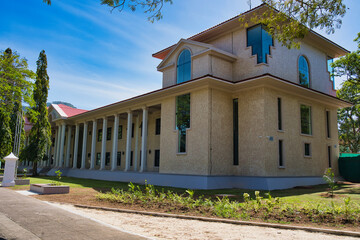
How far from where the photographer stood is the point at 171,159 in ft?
70.0

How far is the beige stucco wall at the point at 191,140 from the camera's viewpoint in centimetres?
1912

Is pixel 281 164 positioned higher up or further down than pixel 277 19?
further down

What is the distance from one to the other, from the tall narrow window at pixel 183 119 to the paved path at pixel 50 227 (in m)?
11.9

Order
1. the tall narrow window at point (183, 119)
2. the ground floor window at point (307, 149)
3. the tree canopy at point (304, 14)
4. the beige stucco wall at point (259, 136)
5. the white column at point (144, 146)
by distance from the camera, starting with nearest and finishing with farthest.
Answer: the tree canopy at point (304, 14)
the beige stucco wall at point (259, 136)
the tall narrow window at point (183, 119)
the ground floor window at point (307, 149)
the white column at point (144, 146)

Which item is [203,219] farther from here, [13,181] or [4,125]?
[4,125]

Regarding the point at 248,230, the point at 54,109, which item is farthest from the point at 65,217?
the point at 54,109

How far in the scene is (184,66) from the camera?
22562 mm

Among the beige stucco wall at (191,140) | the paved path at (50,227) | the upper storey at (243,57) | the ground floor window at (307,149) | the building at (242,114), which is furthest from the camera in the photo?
the ground floor window at (307,149)

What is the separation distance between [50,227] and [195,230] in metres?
3.51

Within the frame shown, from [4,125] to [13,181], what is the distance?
21.7 metres

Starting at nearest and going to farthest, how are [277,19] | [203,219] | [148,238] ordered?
[148,238], [203,219], [277,19]

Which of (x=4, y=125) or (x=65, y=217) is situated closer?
(x=65, y=217)

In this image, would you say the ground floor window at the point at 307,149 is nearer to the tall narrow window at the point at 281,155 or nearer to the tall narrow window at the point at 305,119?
the tall narrow window at the point at 305,119

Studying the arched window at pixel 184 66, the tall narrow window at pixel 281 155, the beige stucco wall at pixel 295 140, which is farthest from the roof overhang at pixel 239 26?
the tall narrow window at pixel 281 155
